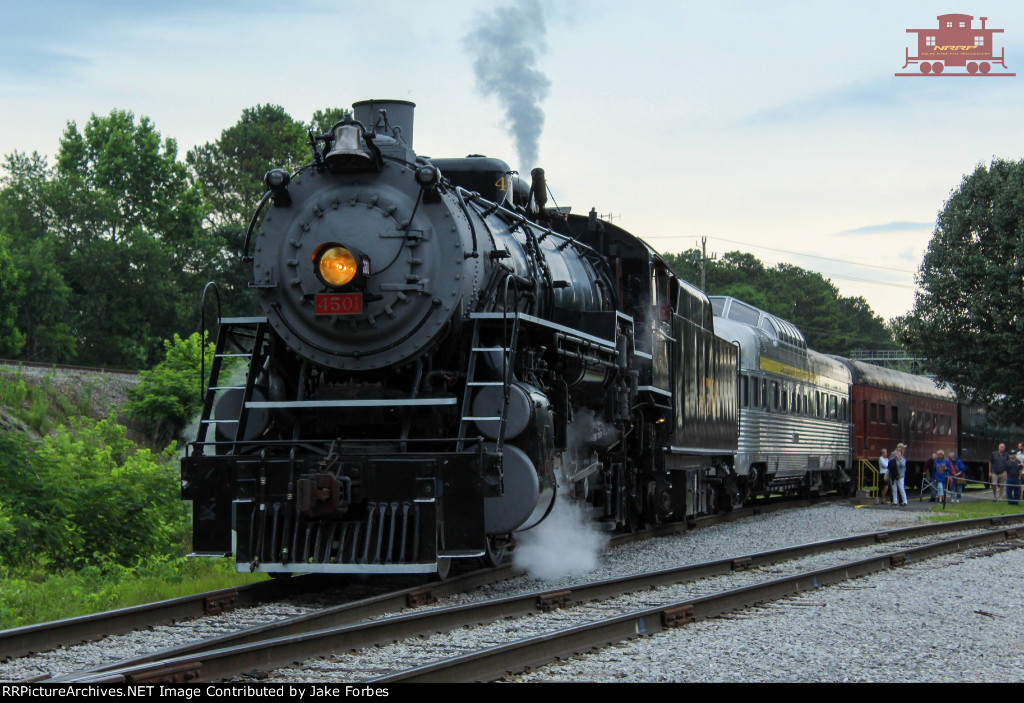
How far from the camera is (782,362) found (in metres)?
20.5

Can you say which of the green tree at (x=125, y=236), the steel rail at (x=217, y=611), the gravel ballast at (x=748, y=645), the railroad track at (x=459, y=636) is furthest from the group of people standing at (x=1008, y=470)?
the green tree at (x=125, y=236)

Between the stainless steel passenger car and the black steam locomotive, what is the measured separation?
27.9 ft

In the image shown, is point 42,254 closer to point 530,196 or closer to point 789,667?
point 530,196

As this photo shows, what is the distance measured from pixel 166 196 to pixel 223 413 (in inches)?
1682

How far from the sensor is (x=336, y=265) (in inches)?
320

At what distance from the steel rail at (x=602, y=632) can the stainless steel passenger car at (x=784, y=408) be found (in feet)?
25.4

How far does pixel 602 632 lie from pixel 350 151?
4.04 m

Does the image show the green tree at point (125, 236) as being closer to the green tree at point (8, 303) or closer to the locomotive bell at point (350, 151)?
the green tree at point (8, 303)

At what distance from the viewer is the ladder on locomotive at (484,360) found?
7781mm

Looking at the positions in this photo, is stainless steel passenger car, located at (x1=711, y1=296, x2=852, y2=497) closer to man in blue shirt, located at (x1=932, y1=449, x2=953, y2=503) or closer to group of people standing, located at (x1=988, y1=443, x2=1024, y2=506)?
man in blue shirt, located at (x1=932, y1=449, x2=953, y2=503)

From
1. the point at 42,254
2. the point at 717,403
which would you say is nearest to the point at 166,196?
the point at 42,254

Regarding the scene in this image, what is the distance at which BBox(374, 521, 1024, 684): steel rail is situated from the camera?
511 centimetres

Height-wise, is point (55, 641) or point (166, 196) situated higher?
point (166, 196)

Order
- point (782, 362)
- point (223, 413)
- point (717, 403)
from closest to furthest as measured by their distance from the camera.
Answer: point (223, 413) < point (717, 403) < point (782, 362)
